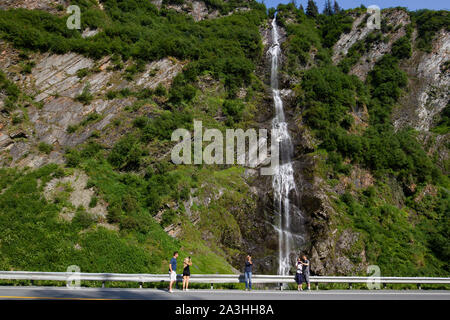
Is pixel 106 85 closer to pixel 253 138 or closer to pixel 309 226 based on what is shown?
pixel 253 138

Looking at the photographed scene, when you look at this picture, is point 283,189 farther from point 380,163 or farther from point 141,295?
point 141,295

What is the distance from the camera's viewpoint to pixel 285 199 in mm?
26312

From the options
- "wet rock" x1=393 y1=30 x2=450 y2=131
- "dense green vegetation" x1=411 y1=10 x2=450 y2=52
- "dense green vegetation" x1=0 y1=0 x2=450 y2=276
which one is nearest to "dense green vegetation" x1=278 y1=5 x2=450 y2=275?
"dense green vegetation" x1=0 y1=0 x2=450 y2=276

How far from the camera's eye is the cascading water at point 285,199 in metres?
23.0

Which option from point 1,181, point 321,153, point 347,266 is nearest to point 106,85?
point 1,181

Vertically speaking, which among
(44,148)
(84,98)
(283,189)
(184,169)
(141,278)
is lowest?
(141,278)

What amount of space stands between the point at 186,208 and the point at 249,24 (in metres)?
43.7

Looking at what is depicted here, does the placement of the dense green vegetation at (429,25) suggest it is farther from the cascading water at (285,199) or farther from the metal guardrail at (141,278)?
the metal guardrail at (141,278)

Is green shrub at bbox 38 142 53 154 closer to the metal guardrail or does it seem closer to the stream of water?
the metal guardrail

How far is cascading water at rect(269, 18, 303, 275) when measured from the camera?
2300 cm

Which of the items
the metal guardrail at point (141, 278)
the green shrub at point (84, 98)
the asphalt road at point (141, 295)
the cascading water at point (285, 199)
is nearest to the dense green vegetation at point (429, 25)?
Result: the cascading water at point (285, 199)

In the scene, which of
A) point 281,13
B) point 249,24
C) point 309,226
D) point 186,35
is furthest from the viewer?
point 281,13

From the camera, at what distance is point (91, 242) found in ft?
58.6

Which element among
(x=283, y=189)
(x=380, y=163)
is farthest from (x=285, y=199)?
(x=380, y=163)
